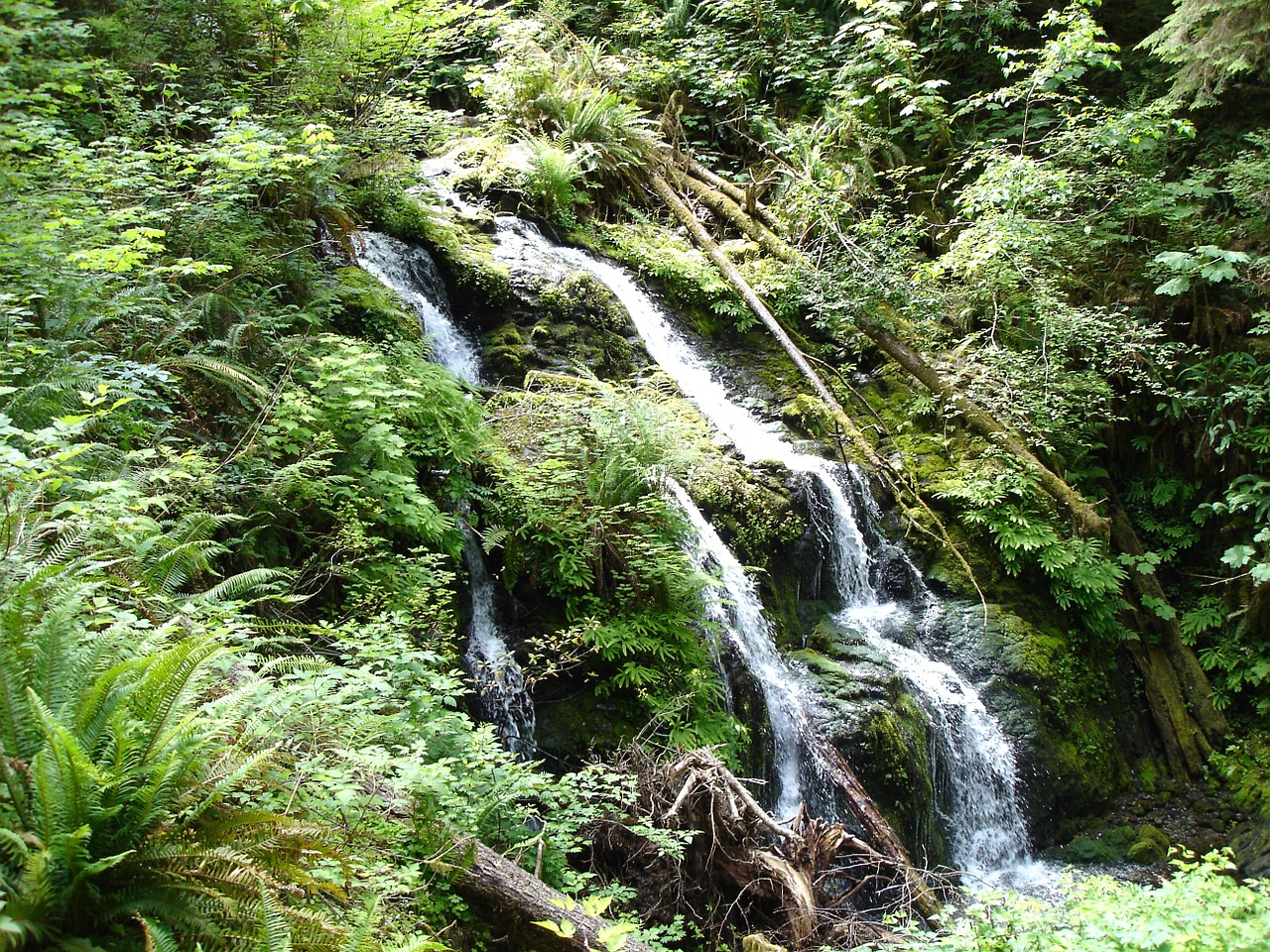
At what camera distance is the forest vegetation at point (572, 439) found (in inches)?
96.1

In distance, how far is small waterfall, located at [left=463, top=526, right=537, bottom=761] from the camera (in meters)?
4.98

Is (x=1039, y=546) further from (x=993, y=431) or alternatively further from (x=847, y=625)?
(x=847, y=625)

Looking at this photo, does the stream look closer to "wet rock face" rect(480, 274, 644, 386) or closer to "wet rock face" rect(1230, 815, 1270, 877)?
"wet rock face" rect(480, 274, 644, 386)

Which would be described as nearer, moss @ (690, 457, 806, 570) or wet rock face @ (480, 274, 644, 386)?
moss @ (690, 457, 806, 570)

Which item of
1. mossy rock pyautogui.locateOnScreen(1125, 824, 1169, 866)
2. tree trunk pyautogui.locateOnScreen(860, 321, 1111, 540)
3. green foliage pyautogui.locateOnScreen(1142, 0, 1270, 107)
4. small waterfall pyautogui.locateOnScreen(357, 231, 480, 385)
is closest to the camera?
mossy rock pyautogui.locateOnScreen(1125, 824, 1169, 866)

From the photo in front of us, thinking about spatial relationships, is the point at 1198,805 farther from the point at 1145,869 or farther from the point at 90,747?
the point at 90,747

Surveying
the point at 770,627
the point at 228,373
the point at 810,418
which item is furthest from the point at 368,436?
the point at 810,418

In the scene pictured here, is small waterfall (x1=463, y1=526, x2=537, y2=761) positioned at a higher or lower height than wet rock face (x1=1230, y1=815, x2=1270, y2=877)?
higher

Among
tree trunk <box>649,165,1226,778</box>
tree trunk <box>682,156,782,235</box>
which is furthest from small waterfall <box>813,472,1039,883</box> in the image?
tree trunk <box>682,156,782,235</box>

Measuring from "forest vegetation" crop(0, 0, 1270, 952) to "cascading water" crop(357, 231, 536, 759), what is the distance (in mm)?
202

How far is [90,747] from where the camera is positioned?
6.55 feet

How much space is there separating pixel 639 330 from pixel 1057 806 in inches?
268

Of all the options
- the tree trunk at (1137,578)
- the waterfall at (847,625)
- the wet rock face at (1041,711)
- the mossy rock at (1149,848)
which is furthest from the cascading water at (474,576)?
the mossy rock at (1149,848)

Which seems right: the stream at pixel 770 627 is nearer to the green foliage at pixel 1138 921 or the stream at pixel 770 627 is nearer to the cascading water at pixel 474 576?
the cascading water at pixel 474 576
